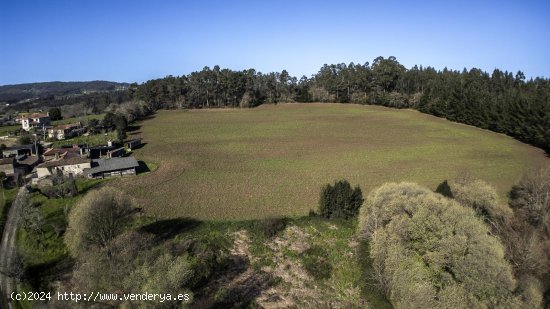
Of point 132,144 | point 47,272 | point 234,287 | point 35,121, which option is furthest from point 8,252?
point 35,121

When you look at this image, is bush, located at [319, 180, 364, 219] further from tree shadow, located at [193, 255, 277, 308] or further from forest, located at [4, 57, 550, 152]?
forest, located at [4, 57, 550, 152]

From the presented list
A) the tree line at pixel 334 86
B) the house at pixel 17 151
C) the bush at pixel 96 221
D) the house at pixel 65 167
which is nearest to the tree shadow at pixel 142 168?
the house at pixel 65 167

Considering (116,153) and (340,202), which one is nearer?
(340,202)

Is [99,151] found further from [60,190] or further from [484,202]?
[484,202]

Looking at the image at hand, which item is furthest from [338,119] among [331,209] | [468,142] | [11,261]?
[11,261]

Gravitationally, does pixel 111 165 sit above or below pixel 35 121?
below

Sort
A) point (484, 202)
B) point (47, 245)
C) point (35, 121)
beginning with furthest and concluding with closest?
point (35, 121)
point (47, 245)
point (484, 202)
